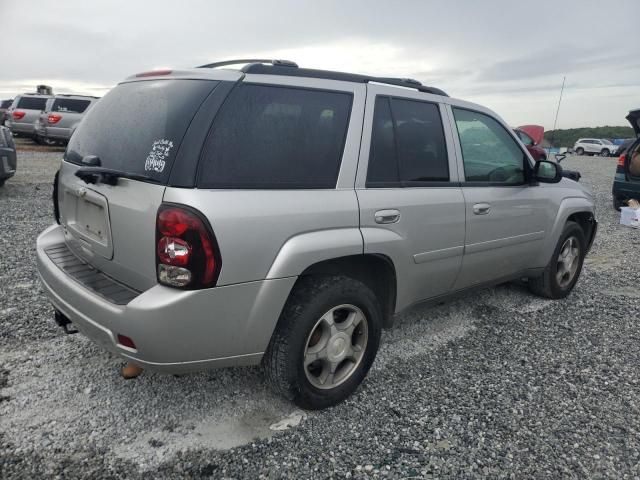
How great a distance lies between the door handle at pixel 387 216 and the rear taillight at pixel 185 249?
995 mm

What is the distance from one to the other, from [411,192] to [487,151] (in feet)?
3.53

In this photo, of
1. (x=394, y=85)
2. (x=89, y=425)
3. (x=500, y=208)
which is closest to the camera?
(x=89, y=425)

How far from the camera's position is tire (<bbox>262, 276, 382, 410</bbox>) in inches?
95.4

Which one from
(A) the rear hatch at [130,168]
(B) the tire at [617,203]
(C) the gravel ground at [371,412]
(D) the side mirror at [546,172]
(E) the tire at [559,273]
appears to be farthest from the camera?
(B) the tire at [617,203]

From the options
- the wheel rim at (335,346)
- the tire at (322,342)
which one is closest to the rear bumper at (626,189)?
the tire at (322,342)

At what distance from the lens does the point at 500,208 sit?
11.7 ft

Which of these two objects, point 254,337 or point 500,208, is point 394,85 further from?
point 254,337

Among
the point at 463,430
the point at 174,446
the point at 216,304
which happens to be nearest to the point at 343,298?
the point at 216,304

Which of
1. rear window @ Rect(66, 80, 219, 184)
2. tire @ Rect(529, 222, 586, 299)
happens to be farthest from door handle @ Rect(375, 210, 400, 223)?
tire @ Rect(529, 222, 586, 299)

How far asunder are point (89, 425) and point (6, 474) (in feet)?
1.36

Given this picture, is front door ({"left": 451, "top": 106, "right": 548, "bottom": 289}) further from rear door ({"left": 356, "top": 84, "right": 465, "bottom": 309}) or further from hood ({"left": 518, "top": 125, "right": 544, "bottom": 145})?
hood ({"left": 518, "top": 125, "right": 544, "bottom": 145})

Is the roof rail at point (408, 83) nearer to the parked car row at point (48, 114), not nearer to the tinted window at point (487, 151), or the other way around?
the tinted window at point (487, 151)

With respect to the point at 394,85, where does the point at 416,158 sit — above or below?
below

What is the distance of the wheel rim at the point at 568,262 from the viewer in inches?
178
